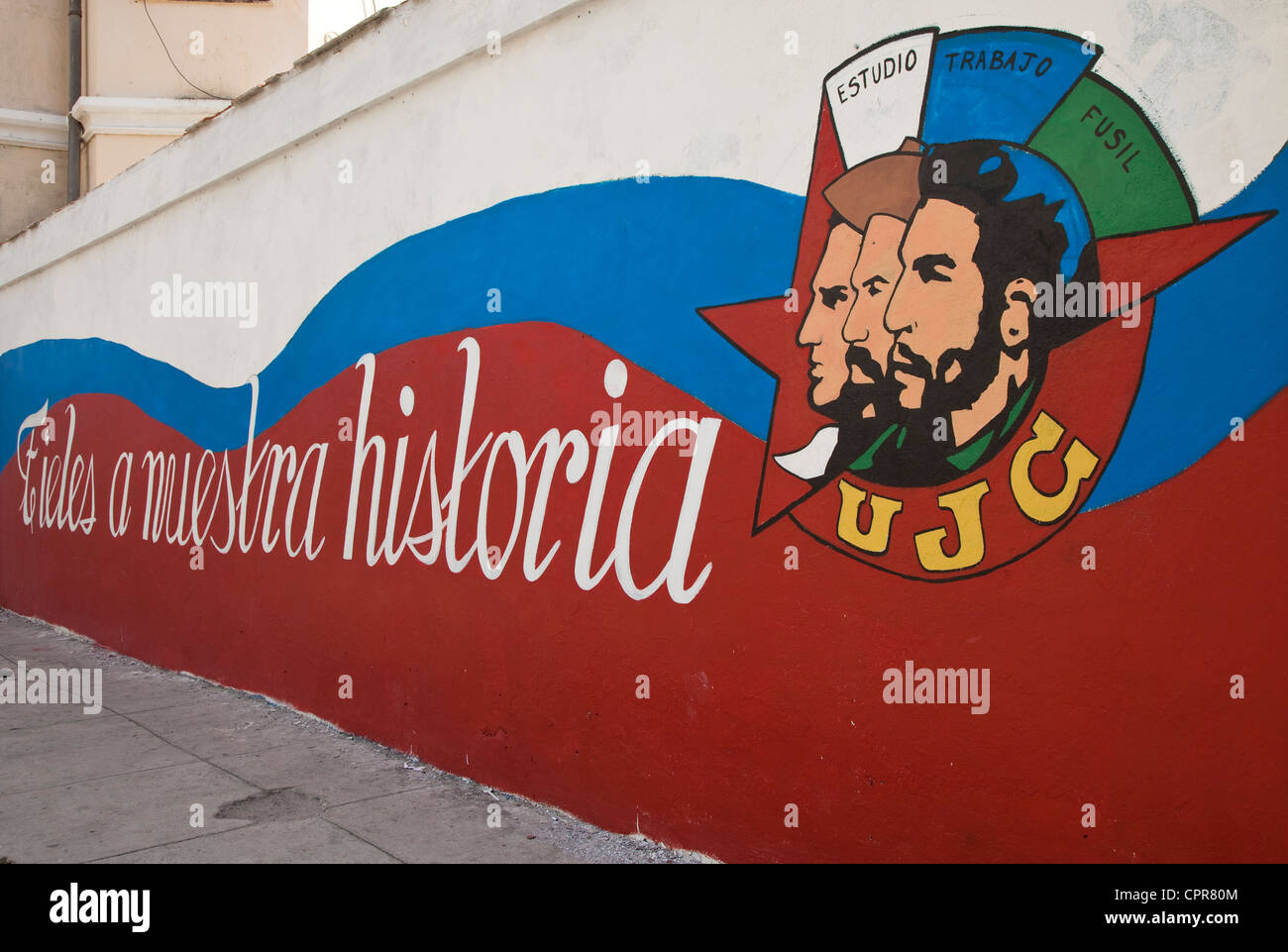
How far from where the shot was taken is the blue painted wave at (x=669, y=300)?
2.97m

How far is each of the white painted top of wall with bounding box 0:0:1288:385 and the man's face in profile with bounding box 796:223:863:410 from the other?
1.24 feet

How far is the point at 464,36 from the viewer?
5.42 meters

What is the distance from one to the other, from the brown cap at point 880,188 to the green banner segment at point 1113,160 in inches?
17.0

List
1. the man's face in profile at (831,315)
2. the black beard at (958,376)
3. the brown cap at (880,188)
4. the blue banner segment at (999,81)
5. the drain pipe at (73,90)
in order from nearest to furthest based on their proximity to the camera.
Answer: the blue banner segment at (999,81) → the black beard at (958,376) → the brown cap at (880,188) → the man's face in profile at (831,315) → the drain pipe at (73,90)

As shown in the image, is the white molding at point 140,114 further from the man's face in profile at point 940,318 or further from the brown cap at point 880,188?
the man's face in profile at point 940,318

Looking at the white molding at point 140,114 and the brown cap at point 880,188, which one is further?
the white molding at point 140,114

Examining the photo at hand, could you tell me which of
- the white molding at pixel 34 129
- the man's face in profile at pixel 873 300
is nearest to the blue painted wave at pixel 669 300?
the man's face in profile at pixel 873 300

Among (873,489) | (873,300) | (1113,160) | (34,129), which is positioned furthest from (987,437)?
(34,129)

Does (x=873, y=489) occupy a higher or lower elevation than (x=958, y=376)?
lower

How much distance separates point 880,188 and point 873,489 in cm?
105

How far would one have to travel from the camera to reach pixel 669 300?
4.38m

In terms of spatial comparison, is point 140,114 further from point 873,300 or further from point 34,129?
point 873,300

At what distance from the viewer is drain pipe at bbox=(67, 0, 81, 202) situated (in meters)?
14.8

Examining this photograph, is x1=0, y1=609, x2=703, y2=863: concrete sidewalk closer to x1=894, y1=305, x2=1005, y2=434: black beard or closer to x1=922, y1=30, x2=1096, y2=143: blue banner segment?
x1=894, y1=305, x2=1005, y2=434: black beard
